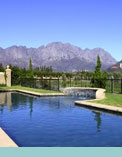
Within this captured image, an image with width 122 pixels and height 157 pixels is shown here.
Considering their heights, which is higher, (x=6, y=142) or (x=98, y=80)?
(x=98, y=80)

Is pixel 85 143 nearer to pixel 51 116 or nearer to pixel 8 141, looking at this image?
pixel 8 141

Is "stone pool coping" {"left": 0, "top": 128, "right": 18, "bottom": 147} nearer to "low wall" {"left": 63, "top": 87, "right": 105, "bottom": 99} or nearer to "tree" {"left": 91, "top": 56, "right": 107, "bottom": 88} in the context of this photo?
"low wall" {"left": 63, "top": 87, "right": 105, "bottom": 99}

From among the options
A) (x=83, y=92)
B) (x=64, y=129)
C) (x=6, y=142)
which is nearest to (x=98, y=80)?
(x=83, y=92)

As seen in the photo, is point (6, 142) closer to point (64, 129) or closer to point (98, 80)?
point (64, 129)

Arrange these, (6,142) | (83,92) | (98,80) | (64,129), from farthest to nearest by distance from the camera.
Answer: (98,80), (83,92), (64,129), (6,142)

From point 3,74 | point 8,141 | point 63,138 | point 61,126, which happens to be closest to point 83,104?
point 61,126

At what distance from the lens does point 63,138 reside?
851cm

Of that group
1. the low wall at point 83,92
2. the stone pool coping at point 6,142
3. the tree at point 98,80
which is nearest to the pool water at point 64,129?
the stone pool coping at point 6,142

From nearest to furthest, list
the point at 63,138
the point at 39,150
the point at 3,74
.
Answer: the point at 39,150 → the point at 63,138 → the point at 3,74

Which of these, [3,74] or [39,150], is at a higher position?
[3,74]

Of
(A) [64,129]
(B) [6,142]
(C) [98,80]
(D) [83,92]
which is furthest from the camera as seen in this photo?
(C) [98,80]

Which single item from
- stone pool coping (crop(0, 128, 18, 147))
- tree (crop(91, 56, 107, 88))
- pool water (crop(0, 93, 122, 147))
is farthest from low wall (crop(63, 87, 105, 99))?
stone pool coping (crop(0, 128, 18, 147))

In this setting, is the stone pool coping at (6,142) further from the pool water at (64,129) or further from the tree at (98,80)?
the tree at (98,80)

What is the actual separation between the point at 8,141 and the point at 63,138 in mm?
1891
